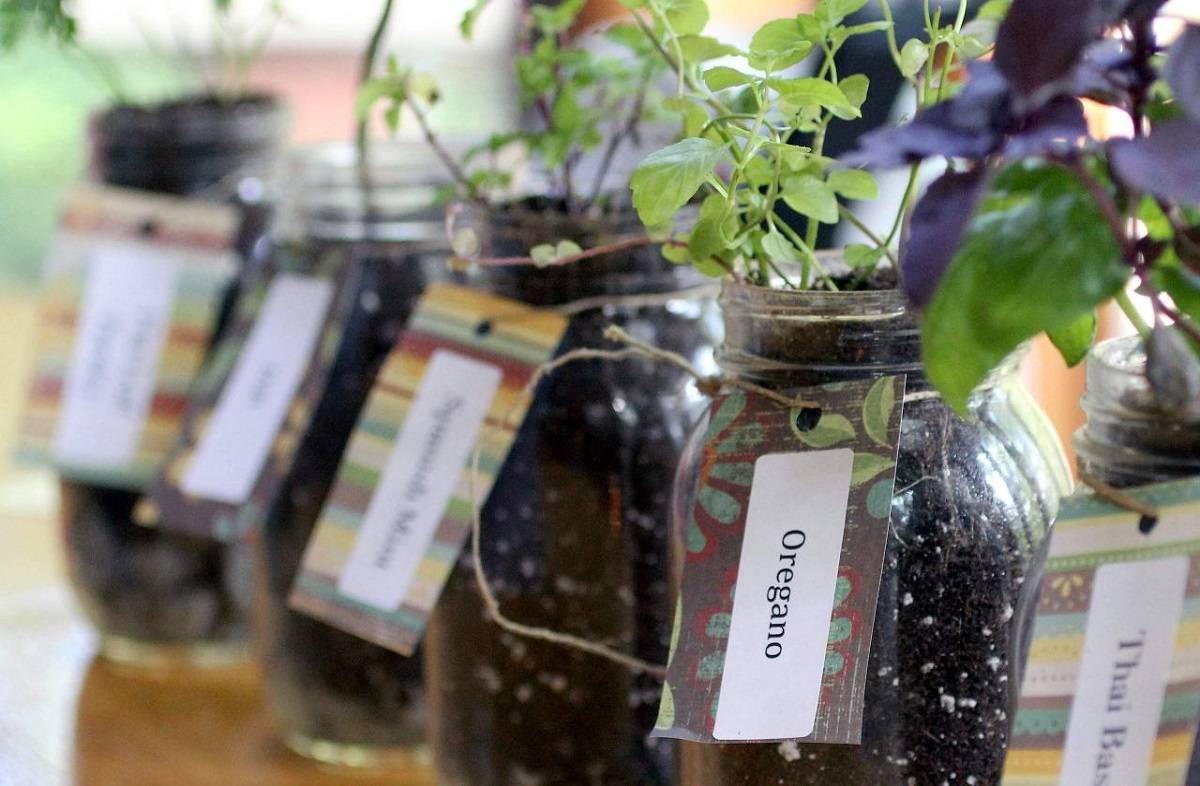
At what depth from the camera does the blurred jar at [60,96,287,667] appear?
972 mm

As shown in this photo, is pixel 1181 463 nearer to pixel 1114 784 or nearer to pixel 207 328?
pixel 1114 784

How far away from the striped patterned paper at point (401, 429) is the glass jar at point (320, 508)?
92 millimetres

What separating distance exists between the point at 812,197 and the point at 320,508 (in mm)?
426

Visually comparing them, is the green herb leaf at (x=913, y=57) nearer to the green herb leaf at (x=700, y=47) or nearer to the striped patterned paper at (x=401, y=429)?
the green herb leaf at (x=700, y=47)

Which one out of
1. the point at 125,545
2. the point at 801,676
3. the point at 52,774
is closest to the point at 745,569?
the point at 801,676

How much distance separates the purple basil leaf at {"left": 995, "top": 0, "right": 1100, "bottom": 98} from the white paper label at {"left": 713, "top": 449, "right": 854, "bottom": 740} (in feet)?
0.55

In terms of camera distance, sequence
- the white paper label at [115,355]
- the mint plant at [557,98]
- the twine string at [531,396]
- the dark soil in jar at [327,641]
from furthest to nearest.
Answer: the white paper label at [115,355], the dark soil in jar at [327,641], the mint plant at [557,98], the twine string at [531,396]

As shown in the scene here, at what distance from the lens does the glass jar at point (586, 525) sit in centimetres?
63

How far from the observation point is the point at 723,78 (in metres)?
0.45

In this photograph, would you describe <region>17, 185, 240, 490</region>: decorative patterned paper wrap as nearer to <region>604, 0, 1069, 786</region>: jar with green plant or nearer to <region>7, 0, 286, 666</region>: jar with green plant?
<region>7, 0, 286, 666</region>: jar with green plant

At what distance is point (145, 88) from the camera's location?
8.64 ft

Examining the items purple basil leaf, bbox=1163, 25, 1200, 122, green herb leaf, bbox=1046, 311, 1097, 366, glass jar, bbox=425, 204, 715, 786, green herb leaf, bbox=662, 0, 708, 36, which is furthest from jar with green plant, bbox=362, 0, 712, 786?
purple basil leaf, bbox=1163, 25, 1200, 122

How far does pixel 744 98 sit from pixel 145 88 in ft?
7.48

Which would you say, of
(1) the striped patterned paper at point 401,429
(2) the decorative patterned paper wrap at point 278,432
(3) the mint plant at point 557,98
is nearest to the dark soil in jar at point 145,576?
(2) the decorative patterned paper wrap at point 278,432
